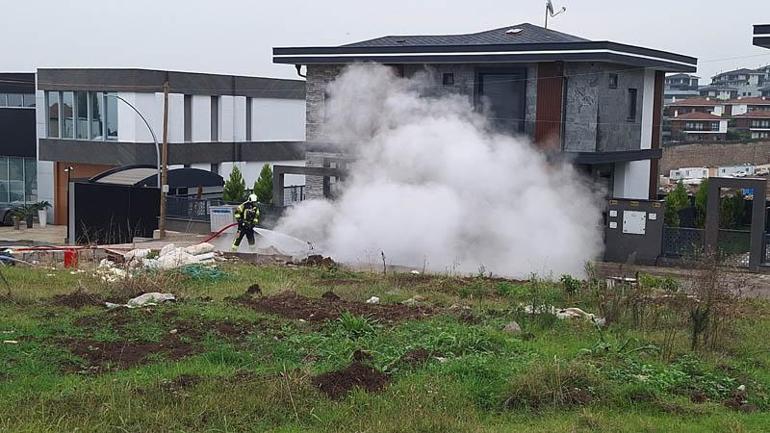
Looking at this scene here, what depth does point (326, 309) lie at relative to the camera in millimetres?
13688

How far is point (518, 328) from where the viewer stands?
12445 millimetres

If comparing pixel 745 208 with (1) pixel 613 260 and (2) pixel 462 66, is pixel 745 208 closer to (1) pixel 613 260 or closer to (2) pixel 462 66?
(1) pixel 613 260

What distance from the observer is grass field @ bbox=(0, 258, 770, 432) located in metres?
8.38

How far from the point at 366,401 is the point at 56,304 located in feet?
22.3

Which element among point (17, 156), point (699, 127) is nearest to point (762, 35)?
point (17, 156)

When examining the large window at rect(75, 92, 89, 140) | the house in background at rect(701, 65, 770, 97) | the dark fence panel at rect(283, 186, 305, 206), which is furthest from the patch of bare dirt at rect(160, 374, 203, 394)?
the house in background at rect(701, 65, 770, 97)

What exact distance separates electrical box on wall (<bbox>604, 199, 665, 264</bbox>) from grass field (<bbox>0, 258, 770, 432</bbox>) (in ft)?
38.1

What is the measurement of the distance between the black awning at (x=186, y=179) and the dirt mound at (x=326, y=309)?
20549 mm

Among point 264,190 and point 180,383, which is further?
point 264,190

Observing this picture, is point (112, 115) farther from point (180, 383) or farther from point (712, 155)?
point (712, 155)

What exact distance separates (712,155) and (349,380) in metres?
55.1

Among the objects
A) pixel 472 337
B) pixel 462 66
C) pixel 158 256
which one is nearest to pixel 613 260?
pixel 462 66

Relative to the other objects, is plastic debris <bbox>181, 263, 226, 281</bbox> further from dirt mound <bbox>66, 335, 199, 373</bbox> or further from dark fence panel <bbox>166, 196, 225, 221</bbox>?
dark fence panel <bbox>166, 196, 225, 221</bbox>

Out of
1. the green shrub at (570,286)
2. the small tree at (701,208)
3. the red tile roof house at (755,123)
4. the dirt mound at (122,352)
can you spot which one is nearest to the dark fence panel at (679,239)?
the small tree at (701,208)
